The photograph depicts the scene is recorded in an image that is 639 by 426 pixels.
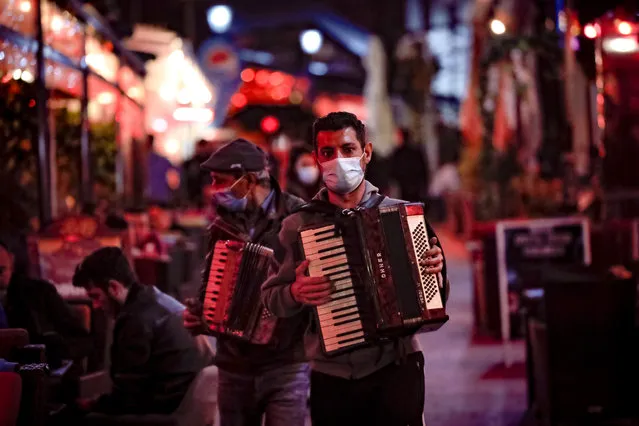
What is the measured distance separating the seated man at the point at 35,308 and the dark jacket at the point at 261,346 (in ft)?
5.77

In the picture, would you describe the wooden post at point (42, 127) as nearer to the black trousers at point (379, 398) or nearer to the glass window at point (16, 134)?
the glass window at point (16, 134)

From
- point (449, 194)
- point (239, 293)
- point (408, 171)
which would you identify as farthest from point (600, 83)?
point (449, 194)

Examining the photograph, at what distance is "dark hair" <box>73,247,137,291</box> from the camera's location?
21.2 feet

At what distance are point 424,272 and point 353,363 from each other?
1.68 feet

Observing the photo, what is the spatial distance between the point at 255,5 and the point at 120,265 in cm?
3000

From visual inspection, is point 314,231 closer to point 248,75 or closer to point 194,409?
point 194,409

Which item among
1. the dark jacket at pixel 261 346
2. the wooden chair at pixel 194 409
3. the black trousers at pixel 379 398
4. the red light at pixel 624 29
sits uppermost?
the red light at pixel 624 29

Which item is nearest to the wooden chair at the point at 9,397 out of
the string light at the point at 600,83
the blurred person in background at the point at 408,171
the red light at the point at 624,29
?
the string light at the point at 600,83

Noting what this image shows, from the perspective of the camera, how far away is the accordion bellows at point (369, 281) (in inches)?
176

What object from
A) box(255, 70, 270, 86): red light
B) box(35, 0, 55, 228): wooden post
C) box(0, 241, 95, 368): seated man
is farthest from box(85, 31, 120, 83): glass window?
box(255, 70, 270, 86): red light

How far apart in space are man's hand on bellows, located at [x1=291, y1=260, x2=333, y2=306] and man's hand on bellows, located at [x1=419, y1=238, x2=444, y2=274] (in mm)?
412

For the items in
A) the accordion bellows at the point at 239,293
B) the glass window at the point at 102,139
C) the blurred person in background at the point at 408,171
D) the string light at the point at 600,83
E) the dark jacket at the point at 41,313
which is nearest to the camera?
the accordion bellows at the point at 239,293

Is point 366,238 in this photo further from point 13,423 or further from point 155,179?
point 155,179

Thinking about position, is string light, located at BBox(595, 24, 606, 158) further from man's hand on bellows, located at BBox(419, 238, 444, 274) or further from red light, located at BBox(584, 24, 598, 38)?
man's hand on bellows, located at BBox(419, 238, 444, 274)
